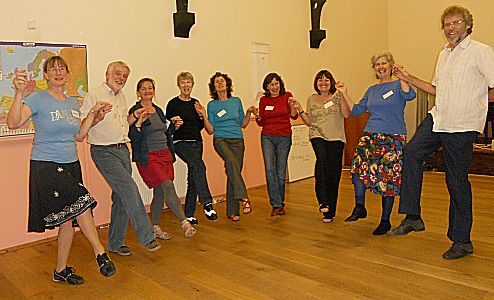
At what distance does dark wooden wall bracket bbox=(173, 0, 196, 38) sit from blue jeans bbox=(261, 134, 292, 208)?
57.9 inches

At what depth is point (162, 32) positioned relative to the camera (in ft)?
15.9

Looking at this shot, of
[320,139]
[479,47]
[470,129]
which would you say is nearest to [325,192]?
[320,139]

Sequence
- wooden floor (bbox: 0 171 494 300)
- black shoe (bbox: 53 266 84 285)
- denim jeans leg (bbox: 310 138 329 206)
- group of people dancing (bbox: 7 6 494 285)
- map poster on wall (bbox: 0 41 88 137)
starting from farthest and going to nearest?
denim jeans leg (bbox: 310 138 329 206)
map poster on wall (bbox: 0 41 88 137)
black shoe (bbox: 53 266 84 285)
group of people dancing (bbox: 7 6 494 285)
wooden floor (bbox: 0 171 494 300)

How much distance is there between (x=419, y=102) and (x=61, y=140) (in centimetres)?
628

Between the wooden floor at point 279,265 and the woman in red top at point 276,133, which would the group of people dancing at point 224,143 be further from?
the wooden floor at point 279,265

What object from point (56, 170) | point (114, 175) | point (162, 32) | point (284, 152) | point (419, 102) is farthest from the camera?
point (419, 102)

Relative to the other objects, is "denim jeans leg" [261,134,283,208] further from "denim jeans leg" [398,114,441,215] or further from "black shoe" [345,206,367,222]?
"denim jeans leg" [398,114,441,215]

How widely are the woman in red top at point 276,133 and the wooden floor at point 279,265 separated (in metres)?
0.30

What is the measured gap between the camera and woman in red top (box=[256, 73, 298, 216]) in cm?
444

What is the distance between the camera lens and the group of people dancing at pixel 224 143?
9.32ft

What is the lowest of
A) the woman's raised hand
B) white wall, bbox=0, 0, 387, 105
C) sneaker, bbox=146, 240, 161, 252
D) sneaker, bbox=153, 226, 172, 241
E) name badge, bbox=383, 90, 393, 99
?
sneaker, bbox=153, 226, 172, 241

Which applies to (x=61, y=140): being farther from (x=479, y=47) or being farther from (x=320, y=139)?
(x=479, y=47)

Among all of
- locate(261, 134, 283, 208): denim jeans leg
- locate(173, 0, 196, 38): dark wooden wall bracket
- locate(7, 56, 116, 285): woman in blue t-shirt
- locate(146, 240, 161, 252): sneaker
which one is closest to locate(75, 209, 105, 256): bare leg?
locate(7, 56, 116, 285): woman in blue t-shirt

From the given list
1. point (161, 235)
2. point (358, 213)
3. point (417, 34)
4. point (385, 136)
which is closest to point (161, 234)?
point (161, 235)
